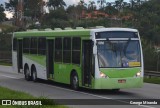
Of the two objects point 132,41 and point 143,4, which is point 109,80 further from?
point 143,4

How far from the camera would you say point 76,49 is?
71.9 ft

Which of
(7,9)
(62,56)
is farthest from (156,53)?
(7,9)

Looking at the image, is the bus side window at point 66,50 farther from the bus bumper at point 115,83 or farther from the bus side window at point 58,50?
the bus bumper at point 115,83

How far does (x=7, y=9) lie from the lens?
128 metres

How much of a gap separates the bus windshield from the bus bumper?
1.83 ft

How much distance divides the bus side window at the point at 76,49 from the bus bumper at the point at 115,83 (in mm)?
2170

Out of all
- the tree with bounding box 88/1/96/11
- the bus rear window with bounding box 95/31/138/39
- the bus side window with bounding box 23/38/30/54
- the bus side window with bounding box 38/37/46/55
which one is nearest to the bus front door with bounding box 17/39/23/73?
the bus side window with bounding box 23/38/30/54

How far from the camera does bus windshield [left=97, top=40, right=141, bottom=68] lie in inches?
790

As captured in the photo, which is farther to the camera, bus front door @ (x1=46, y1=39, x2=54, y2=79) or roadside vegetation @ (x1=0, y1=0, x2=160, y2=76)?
roadside vegetation @ (x1=0, y1=0, x2=160, y2=76)

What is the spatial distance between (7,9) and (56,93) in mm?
109181

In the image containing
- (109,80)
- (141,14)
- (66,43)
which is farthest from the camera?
(141,14)

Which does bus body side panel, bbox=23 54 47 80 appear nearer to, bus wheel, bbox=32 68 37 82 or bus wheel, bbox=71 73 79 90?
bus wheel, bbox=32 68 37 82

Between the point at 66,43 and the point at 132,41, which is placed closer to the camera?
the point at 132,41

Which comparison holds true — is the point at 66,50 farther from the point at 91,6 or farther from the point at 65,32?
the point at 91,6
